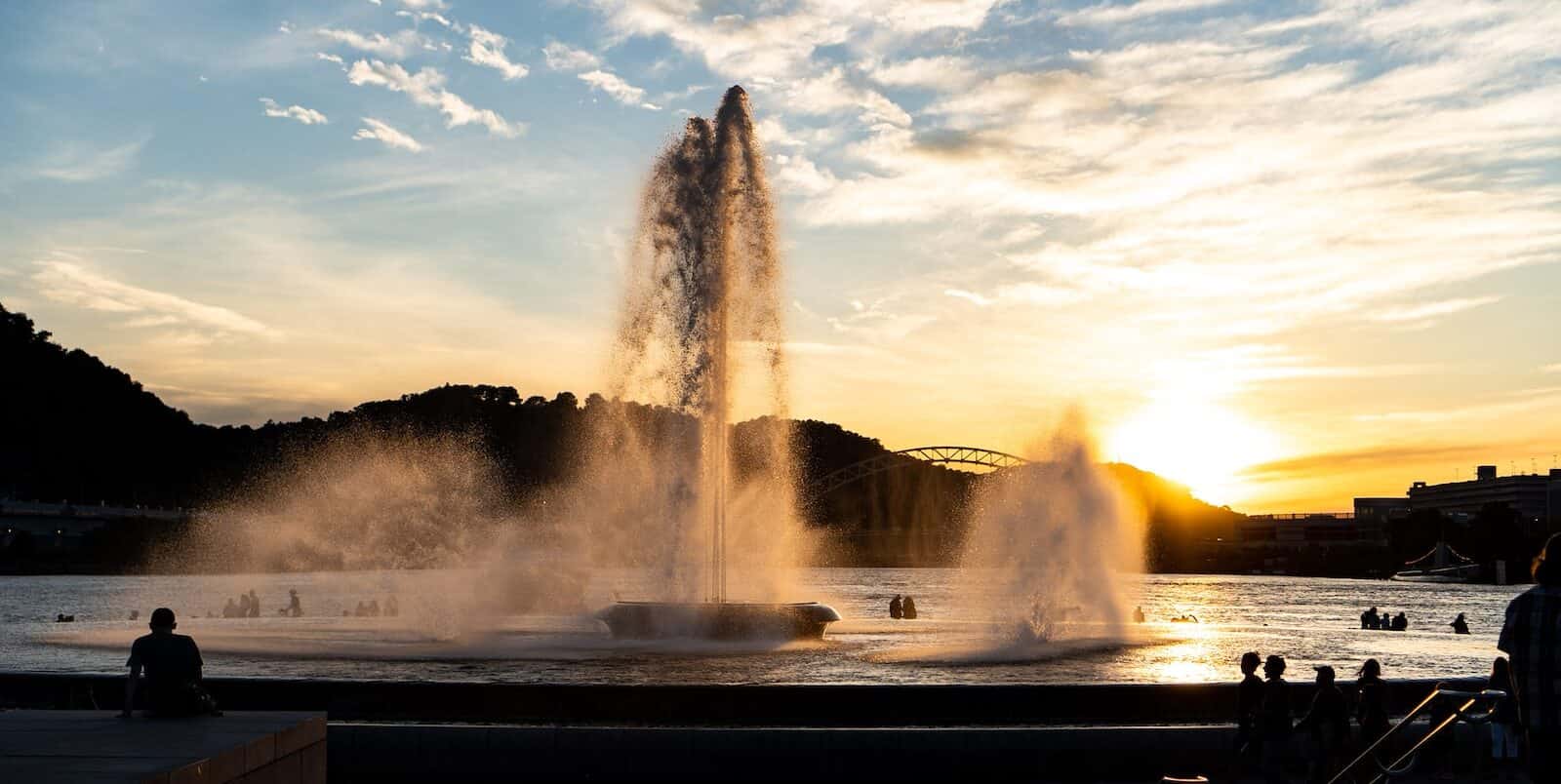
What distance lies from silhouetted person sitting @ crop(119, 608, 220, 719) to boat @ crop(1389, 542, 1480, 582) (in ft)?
624

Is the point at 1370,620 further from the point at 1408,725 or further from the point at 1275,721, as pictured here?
the point at 1275,721

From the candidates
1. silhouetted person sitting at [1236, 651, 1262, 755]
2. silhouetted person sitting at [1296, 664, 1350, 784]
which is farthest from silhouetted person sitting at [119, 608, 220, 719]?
silhouetted person sitting at [1296, 664, 1350, 784]

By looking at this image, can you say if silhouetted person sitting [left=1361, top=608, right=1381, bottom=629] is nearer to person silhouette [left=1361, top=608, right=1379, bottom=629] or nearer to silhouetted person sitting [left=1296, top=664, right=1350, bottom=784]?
Answer: person silhouette [left=1361, top=608, right=1379, bottom=629]

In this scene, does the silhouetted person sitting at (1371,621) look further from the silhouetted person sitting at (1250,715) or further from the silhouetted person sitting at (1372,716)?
the silhouetted person sitting at (1250,715)

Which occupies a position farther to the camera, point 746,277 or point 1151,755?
point 746,277

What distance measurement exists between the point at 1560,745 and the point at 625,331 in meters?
29.3

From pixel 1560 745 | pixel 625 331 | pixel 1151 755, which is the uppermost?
pixel 625 331

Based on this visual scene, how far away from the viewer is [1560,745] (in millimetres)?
6746

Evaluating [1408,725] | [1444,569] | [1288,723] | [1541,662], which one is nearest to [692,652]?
[1288,723]

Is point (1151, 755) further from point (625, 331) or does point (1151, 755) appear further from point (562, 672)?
point (625, 331)

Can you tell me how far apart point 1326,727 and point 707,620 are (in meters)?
18.8

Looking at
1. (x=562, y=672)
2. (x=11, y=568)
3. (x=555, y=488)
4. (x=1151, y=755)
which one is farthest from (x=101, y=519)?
(x=1151, y=755)

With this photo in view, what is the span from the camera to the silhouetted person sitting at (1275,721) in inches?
418

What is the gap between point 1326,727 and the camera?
11.0 metres
